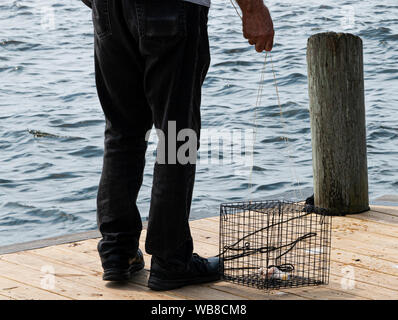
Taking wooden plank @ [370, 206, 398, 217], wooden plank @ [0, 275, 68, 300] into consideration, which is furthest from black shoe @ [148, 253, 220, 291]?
wooden plank @ [370, 206, 398, 217]

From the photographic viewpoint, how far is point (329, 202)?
169 inches

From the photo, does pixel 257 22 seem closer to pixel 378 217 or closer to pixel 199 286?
pixel 199 286

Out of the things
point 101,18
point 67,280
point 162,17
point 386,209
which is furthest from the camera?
point 386,209

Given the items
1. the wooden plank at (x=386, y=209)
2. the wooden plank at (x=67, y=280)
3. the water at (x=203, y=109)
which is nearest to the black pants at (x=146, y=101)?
the wooden plank at (x=67, y=280)

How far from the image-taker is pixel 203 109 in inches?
390

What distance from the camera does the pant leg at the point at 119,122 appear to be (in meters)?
2.82

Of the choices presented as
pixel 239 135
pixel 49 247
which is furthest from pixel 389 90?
pixel 49 247

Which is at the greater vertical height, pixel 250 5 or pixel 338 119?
pixel 250 5

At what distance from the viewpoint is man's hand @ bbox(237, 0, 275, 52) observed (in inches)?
106

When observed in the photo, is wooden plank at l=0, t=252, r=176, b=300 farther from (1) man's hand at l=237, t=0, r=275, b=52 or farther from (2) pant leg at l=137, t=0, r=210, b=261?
(1) man's hand at l=237, t=0, r=275, b=52

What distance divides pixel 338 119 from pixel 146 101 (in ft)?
5.39

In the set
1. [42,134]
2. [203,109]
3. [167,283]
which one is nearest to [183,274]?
[167,283]

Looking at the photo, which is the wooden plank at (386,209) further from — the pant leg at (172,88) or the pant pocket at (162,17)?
the pant pocket at (162,17)
